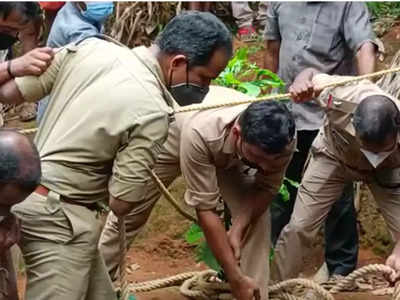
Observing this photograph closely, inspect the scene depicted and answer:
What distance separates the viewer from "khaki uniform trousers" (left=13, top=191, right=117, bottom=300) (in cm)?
345

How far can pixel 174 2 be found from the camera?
8.70 m

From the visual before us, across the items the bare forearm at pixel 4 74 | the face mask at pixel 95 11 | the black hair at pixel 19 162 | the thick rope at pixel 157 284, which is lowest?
the thick rope at pixel 157 284

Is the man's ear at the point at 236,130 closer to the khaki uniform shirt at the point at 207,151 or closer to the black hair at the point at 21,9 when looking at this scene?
the khaki uniform shirt at the point at 207,151

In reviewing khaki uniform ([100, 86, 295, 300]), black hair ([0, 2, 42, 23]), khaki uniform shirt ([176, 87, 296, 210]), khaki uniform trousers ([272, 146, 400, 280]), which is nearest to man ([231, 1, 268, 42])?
khaki uniform trousers ([272, 146, 400, 280])

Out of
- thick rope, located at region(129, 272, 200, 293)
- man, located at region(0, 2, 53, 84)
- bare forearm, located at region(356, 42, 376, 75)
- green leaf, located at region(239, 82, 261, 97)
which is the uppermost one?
man, located at region(0, 2, 53, 84)

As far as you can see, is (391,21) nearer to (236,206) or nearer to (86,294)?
(236,206)

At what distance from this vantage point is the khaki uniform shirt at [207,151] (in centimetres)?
417

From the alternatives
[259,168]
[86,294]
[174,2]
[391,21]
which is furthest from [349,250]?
[174,2]

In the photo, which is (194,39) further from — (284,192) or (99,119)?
(284,192)

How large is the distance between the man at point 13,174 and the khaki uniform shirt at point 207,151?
45.5 inches

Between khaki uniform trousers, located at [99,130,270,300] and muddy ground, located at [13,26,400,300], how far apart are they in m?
1.73

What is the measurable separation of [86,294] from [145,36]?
5.33 m

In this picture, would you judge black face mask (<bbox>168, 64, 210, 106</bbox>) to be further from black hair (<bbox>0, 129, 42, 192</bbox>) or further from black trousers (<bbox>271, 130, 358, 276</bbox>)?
black trousers (<bbox>271, 130, 358, 276</bbox>)

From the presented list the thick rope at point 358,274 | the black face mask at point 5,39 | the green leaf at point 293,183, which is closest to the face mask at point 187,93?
the black face mask at point 5,39
